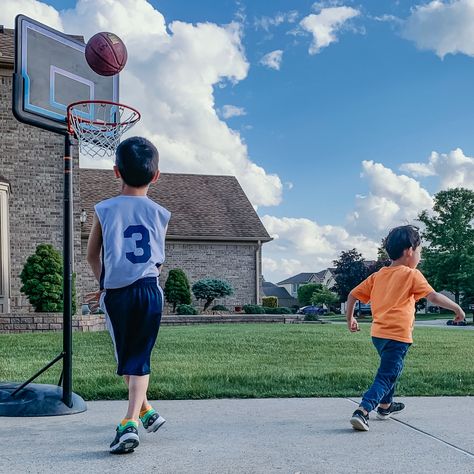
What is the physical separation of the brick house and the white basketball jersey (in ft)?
50.4

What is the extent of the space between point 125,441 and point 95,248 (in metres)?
1.17

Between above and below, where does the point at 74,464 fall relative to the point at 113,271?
below

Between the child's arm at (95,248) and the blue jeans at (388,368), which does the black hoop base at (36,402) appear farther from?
the blue jeans at (388,368)

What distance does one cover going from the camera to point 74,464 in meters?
3.50

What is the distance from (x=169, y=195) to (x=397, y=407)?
26744 mm

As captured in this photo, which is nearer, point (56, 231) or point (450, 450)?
point (450, 450)

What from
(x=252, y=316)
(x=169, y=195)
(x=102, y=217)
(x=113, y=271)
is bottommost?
(x=252, y=316)

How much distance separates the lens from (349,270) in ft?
153

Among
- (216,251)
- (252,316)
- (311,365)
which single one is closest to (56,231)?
(252,316)

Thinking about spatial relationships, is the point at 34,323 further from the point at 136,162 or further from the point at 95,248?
the point at 136,162

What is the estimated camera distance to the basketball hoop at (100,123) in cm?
552

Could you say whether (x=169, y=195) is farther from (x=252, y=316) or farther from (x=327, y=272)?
(x=327, y=272)

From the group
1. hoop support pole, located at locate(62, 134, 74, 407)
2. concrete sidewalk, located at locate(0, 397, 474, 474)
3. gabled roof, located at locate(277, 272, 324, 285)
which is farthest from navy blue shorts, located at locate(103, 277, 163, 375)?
gabled roof, located at locate(277, 272, 324, 285)

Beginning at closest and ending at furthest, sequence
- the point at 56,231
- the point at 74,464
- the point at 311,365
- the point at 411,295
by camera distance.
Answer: the point at 74,464
the point at 411,295
the point at 311,365
the point at 56,231
